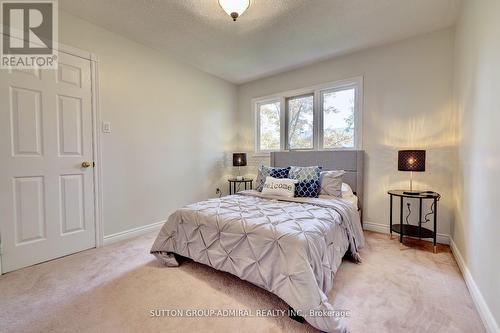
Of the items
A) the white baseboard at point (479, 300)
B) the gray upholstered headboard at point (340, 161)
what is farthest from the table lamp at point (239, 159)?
the white baseboard at point (479, 300)

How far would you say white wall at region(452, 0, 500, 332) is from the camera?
133cm

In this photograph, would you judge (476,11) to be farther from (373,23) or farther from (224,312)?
(224,312)

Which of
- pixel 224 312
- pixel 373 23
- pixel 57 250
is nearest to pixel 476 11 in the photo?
pixel 373 23

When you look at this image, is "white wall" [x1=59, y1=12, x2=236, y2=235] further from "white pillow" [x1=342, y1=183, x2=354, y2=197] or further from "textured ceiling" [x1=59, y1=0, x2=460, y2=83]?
"white pillow" [x1=342, y1=183, x2=354, y2=197]

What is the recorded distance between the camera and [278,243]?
5.00 ft

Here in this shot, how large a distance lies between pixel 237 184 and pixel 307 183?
1889 mm

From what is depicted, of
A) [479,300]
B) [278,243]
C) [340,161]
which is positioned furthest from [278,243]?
[340,161]

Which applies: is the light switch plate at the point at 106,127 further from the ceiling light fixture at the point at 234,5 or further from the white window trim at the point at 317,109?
the white window trim at the point at 317,109

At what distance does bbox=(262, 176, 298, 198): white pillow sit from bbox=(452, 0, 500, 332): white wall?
61.6 inches

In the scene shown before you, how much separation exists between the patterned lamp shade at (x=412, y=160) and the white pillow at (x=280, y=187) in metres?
1.21

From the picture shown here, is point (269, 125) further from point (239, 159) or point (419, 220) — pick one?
point (419, 220)

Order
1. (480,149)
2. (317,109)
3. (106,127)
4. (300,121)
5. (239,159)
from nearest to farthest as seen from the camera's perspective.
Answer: (480,149)
(106,127)
(317,109)
(300,121)
(239,159)

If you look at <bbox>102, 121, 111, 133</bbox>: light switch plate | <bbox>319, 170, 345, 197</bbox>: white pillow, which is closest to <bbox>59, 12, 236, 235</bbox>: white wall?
<bbox>102, 121, 111, 133</bbox>: light switch plate

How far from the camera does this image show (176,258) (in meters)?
2.18
